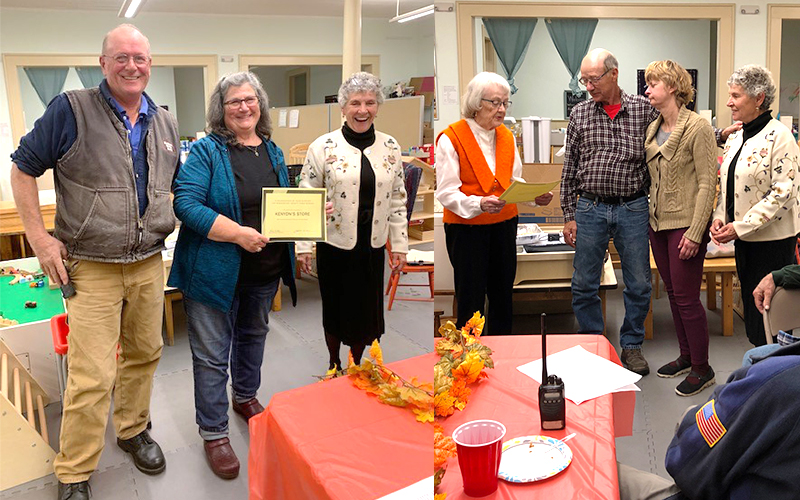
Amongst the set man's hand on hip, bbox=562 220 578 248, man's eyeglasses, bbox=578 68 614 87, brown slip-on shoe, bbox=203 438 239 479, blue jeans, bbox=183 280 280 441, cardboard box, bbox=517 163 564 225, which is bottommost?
brown slip-on shoe, bbox=203 438 239 479

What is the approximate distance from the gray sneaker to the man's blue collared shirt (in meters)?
1.33

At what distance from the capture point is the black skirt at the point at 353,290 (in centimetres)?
62

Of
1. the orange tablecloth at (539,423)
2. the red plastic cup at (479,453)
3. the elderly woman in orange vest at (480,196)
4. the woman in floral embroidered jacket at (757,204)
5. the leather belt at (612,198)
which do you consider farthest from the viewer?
the woman in floral embroidered jacket at (757,204)

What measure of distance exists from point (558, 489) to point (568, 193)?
0.64 m

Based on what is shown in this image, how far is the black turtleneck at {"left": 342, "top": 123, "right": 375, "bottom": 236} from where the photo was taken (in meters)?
0.58

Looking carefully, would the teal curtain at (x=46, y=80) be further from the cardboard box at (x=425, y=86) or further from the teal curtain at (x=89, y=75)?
the cardboard box at (x=425, y=86)

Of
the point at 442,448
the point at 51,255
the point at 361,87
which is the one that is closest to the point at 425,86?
the point at 361,87

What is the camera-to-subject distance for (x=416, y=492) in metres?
0.65

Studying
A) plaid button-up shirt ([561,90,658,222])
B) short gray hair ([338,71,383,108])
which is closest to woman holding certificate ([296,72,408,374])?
short gray hair ([338,71,383,108])

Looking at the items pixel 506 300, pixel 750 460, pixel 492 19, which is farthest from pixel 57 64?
pixel 750 460

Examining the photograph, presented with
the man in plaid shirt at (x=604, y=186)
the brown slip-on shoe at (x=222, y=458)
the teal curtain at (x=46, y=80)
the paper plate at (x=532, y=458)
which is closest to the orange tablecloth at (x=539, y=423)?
the paper plate at (x=532, y=458)

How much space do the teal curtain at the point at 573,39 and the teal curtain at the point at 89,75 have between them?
0.77 m

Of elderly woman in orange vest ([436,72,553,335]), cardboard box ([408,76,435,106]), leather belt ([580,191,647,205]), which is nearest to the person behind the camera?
cardboard box ([408,76,435,106])

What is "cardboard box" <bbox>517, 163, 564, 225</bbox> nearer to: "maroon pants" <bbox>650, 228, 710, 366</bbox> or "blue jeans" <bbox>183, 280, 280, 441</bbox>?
"maroon pants" <bbox>650, 228, 710, 366</bbox>
